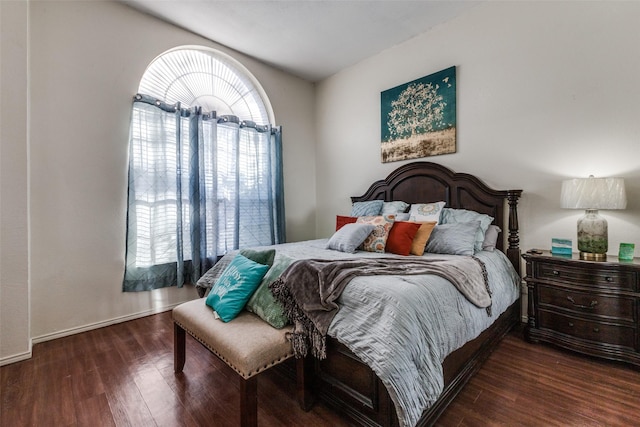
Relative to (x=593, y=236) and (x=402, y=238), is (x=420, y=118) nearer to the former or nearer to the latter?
(x=402, y=238)

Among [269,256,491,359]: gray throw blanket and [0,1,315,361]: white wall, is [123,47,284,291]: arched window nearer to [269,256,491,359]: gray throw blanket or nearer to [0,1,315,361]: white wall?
[0,1,315,361]: white wall

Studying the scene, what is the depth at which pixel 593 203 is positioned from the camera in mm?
1846

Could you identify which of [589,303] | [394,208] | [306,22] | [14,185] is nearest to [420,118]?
[394,208]

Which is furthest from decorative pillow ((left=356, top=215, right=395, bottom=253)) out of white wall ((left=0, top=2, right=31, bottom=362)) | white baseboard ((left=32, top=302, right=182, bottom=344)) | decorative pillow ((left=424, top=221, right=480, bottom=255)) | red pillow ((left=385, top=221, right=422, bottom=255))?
white wall ((left=0, top=2, right=31, bottom=362))

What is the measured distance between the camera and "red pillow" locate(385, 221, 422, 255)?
7.51ft

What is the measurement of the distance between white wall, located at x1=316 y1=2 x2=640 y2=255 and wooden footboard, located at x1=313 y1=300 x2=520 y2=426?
5.02 feet

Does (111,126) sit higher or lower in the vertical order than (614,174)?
higher

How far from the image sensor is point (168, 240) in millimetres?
2805

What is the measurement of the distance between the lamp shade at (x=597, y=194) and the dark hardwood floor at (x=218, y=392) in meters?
1.08

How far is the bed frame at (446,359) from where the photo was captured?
1274mm

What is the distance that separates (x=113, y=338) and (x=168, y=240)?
0.96 m

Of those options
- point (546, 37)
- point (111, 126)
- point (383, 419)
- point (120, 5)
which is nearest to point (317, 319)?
point (383, 419)

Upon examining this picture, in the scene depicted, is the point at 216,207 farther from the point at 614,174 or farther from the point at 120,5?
the point at 614,174

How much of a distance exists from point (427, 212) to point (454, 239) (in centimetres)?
47
